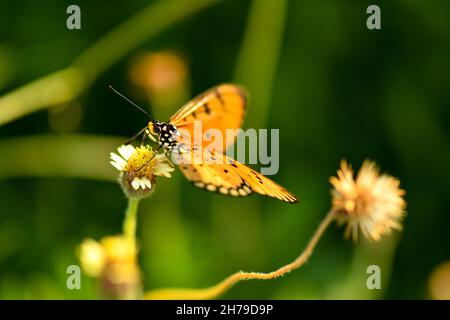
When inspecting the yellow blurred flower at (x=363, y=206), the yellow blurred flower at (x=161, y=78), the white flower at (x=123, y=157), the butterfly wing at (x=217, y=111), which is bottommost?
the yellow blurred flower at (x=363, y=206)

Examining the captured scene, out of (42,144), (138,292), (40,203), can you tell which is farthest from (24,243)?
(138,292)

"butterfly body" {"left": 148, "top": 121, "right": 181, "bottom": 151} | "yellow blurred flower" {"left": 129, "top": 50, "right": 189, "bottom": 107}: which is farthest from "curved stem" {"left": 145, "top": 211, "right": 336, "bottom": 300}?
"yellow blurred flower" {"left": 129, "top": 50, "right": 189, "bottom": 107}

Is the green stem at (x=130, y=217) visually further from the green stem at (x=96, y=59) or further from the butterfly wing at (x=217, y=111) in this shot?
the green stem at (x=96, y=59)

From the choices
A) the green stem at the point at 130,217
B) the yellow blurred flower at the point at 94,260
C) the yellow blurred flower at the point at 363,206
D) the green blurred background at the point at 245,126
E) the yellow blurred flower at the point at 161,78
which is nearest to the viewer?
the green stem at the point at 130,217

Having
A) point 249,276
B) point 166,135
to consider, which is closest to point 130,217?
point 166,135

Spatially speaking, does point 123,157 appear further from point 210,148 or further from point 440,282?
point 440,282

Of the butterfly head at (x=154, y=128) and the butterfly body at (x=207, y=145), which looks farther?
the butterfly head at (x=154, y=128)

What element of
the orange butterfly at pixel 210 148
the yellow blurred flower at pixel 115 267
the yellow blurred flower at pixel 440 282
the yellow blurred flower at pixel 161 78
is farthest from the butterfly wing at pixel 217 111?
the yellow blurred flower at pixel 440 282

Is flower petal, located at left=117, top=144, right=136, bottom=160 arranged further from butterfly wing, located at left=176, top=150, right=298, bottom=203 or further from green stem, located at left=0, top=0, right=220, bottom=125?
green stem, located at left=0, top=0, right=220, bottom=125
